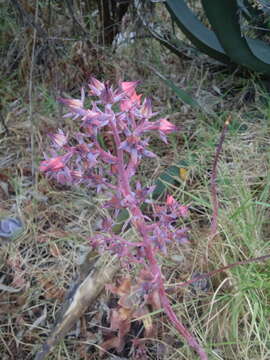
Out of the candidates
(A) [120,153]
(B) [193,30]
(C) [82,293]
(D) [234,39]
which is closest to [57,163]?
(A) [120,153]

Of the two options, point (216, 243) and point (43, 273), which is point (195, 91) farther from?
point (43, 273)

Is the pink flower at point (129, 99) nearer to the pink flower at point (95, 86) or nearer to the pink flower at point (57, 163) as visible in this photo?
the pink flower at point (95, 86)

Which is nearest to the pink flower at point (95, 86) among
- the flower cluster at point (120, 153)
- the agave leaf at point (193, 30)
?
the flower cluster at point (120, 153)

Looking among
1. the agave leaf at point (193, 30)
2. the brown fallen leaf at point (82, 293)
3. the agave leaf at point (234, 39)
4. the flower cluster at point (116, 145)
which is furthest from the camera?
the agave leaf at point (193, 30)

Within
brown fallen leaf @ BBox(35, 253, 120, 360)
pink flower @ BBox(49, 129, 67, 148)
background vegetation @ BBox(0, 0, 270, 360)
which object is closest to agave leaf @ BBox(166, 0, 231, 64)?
background vegetation @ BBox(0, 0, 270, 360)

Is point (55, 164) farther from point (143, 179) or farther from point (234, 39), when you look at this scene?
point (234, 39)
